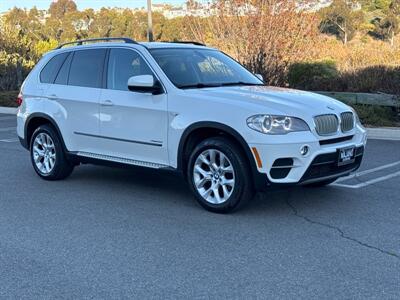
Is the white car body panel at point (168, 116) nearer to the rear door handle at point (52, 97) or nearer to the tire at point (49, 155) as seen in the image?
the rear door handle at point (52, 97)

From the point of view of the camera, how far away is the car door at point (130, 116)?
6605 millimetres

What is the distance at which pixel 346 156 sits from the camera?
6219mm

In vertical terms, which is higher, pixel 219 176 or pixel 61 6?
pixel 61 6

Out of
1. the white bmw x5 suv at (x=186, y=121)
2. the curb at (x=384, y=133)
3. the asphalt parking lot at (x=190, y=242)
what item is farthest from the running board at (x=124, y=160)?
the curb at (x=384, y=133)

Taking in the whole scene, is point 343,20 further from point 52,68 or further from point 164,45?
point 164,45

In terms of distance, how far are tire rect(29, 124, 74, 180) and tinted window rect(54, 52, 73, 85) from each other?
0.64m

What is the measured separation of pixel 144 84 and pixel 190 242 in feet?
6.54

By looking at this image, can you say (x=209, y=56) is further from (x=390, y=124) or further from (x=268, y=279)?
(x=390, y=124)

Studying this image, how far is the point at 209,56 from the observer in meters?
7.50

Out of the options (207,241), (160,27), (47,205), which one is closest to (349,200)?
(207,241)

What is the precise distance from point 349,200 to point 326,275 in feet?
7.96

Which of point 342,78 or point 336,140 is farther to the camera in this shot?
point 342,78

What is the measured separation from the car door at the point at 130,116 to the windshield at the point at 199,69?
0.24 m

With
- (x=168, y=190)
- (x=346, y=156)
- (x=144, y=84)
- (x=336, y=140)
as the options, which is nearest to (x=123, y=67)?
(x=144, y=84)
